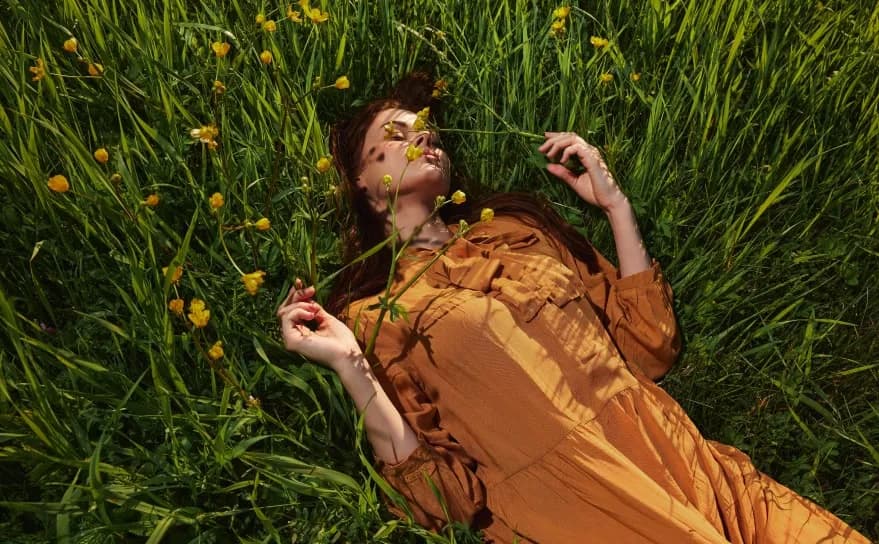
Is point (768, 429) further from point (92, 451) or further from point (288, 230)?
point (92, 451)

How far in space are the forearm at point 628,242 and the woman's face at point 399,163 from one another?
597 mm

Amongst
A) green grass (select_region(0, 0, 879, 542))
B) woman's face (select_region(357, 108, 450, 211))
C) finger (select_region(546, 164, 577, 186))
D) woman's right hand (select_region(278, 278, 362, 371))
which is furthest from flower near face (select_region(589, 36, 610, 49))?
woman's right hand (select_region(278, 278, 362, 371))

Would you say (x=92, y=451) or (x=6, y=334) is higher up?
(x=6, y=334)

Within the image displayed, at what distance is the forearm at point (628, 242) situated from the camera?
2277 millimetres

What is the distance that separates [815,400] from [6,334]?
251 centimetres

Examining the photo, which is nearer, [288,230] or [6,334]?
[6,334]

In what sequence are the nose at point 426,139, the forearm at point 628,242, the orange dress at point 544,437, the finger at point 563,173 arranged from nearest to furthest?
the orange dress at point 544,437
the nose at point 426,139
the forearm at point 628,242
the finger at point 563,173

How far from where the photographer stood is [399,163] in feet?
6.94

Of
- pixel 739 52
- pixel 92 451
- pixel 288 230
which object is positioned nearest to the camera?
pixel 92 451

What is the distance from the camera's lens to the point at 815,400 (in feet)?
7.73

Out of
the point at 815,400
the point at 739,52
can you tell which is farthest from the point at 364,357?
the point at 739,52

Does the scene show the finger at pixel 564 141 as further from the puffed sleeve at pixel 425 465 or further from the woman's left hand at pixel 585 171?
the puffed sleeve at pixel 425 465

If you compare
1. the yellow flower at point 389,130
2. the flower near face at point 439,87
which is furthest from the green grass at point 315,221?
the yellow flower at point 389,130

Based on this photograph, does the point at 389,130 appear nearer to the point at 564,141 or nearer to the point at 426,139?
the point at 426,139
